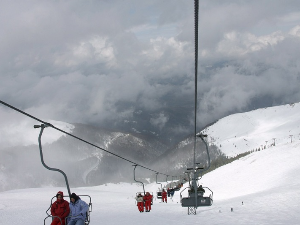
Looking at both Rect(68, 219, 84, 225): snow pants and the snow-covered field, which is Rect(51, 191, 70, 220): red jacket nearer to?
Rect(68, 219, 84, 225): snow pants

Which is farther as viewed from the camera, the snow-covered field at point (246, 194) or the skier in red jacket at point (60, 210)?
the snow-covered field at point (246, 194)

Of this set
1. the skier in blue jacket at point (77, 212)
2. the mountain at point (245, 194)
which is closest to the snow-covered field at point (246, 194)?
the mountain at point (245, 194)

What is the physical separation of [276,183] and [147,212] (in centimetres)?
5824

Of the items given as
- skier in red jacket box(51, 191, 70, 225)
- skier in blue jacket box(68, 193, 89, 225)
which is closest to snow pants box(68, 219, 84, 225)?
skier in blue jacket box(68, 193, 89, 225)

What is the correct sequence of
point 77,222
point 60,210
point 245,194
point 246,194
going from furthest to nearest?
point 245,194
point 246,194
point 60,210
point 77,222

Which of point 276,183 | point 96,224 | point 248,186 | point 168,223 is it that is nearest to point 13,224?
point 96,224

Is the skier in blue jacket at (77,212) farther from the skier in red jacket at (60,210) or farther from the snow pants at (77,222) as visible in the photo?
the skier in red jacket at (60,210)

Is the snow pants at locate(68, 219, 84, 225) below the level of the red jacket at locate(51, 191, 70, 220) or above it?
below

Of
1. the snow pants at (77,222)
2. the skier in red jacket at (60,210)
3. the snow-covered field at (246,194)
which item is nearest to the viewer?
the snow pants at (77,222)

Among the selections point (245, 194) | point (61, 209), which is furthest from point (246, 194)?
point (61, 209)

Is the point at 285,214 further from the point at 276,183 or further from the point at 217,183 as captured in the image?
the point at 217,183

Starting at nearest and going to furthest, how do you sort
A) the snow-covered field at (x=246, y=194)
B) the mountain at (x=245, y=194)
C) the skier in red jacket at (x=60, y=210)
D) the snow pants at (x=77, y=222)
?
the snow pants at (x=77, y=222)
the skier in red jacket at (x=60, y=210)
the snow-covered field at (x=246, y=194)
the mountain at (x=245, y=194)

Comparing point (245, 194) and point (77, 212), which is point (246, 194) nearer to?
point (245, 194)

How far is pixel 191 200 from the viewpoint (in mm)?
34719
